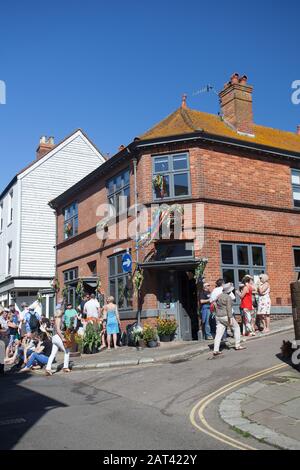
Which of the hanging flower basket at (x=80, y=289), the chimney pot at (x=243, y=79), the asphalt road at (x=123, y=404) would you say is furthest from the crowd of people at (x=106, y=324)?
the chimney pot at (x=243, y=79)

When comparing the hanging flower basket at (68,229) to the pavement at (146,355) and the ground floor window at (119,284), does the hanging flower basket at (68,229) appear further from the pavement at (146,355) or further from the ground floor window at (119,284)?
the pavement at (146,355)

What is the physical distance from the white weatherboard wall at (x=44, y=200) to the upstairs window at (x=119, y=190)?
10.4 metres

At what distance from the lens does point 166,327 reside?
1509 cm

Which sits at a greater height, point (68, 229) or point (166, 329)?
point (68, 229)

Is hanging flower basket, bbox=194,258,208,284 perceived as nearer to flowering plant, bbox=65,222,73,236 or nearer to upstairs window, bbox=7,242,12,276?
flowering plant, bbox=65,222,73,236

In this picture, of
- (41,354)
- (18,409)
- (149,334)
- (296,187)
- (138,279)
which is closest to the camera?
(18,409)

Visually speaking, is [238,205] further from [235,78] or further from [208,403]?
[208,403]

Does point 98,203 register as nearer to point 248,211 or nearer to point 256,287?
point 248,211

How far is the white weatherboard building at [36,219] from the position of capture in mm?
27750

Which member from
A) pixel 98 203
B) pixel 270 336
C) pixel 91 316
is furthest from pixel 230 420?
pixel 98 203

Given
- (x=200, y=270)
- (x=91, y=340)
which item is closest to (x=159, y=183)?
(x=200, y=270)

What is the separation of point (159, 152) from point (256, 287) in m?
6.02

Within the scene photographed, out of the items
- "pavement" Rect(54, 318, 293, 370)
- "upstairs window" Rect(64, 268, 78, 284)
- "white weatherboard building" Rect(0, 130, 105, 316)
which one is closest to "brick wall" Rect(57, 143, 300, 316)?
"pavement" Rect(54, 318, 293, 370)

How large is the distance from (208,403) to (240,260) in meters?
9.53
